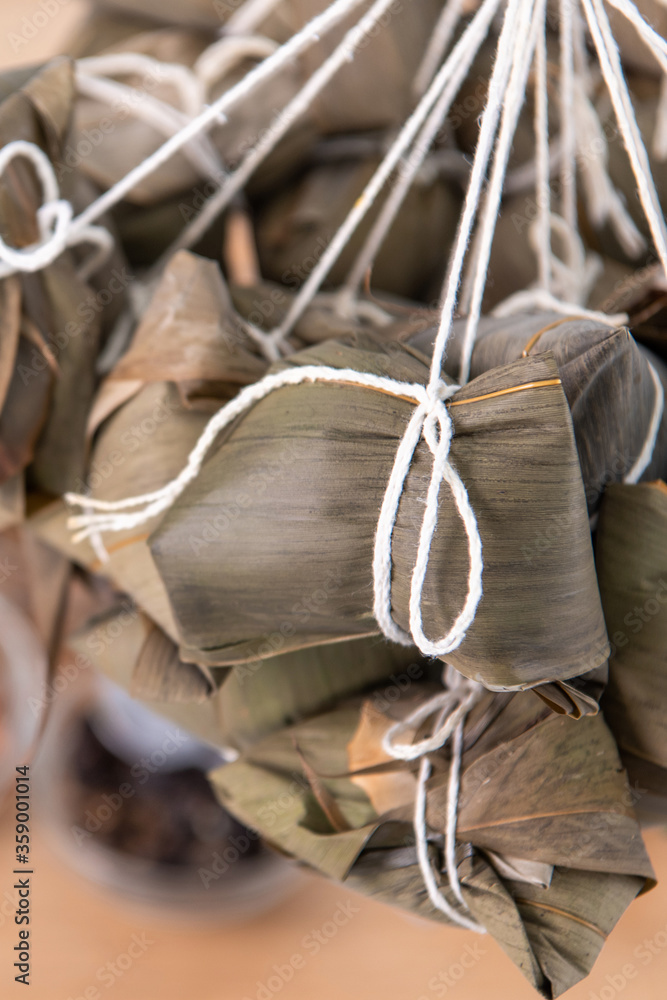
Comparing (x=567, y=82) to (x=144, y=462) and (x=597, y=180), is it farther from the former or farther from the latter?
(x=144, y=462)

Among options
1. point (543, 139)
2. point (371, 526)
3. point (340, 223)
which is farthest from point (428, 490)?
point (340, 223)

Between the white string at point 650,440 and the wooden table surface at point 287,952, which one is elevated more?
the white string at point 650,440

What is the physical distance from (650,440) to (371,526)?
165 millimetres

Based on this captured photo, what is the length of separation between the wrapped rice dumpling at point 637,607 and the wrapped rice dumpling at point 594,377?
2 cm

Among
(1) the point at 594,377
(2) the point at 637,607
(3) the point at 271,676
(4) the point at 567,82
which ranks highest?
(4) the point at 567,82

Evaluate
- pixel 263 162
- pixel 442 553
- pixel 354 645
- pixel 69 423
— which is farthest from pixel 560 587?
pixel 263 162

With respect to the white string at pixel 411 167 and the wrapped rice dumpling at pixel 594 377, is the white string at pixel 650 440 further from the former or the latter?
the white string at pixel 411 167

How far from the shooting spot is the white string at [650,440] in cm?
36

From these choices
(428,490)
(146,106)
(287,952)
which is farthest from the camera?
(287,952)

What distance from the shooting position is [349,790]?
1.35 feet

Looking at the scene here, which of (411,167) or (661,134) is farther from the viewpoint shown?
(661,134)

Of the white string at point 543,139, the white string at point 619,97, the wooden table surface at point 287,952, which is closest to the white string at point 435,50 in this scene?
the white string at point 543,139

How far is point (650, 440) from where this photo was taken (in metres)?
0.37

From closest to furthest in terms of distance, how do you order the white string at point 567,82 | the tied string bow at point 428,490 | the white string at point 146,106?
the tied string bow at point 428,490 → the white string at point 567,82 → the white string at point 146,106
